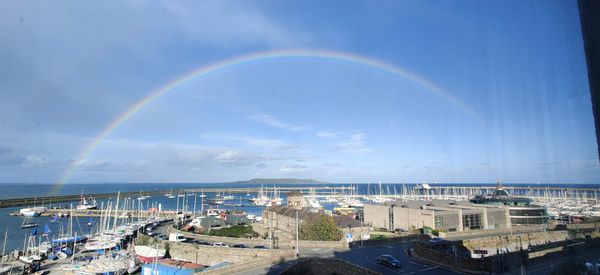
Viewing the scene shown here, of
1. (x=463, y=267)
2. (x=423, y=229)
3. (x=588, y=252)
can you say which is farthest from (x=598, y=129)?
(x=423, y=229)

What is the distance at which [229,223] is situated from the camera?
264 feet

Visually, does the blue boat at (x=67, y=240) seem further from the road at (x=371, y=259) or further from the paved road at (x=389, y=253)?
the paved road at (x=389, y=253)

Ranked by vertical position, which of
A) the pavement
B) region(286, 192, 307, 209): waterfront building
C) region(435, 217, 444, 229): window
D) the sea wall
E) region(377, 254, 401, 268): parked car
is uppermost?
region(286, 192, 307, 209): waterfront building

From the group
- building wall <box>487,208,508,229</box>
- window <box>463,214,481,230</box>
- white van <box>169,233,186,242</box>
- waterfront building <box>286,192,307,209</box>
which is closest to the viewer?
white van <box>169,233,186,242</box>

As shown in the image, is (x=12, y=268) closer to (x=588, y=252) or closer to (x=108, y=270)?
(x=108, y=270)

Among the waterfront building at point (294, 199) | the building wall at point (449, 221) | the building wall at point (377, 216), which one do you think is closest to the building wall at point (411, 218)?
the building wall at point (449, 221)

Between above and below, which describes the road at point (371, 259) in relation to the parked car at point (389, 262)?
below

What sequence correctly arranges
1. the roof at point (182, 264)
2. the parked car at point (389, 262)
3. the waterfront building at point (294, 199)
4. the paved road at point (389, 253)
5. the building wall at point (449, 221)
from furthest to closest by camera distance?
the waterfront building at point (294, 199)
the building wall at point (449, 221)
the roof at point (182, 264)
the parked car at point (389, 262)
the paved road at point (389, 253)

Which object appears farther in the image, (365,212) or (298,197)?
(298,197)

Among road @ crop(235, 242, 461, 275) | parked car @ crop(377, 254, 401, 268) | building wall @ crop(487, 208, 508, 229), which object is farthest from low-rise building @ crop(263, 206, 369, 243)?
building wall @ crop(487, 208, 508, 229)

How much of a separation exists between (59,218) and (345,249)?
11804 centimetres

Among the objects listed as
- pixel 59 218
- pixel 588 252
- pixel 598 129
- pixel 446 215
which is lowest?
pixel 59 218

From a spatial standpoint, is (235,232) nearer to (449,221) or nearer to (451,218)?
(449,221)

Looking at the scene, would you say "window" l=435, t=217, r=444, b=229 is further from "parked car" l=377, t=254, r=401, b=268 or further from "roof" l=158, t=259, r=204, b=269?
"roof" l=158, t=259, r=204, b=269
